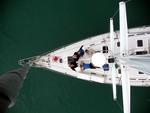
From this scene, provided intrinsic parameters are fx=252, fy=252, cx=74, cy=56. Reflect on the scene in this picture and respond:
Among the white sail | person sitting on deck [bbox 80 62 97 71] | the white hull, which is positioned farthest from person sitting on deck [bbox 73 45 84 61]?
the white sail

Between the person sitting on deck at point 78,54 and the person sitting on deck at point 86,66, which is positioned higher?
the person sitting on deck at point 78,54

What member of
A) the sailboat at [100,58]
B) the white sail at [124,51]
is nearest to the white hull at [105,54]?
the sailboat at [100,58]

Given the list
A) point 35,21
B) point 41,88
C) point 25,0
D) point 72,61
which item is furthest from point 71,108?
point 25,0

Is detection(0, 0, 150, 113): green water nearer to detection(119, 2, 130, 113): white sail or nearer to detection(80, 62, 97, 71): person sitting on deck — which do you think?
detection(80, 62, 97, 71): person sitting on deck

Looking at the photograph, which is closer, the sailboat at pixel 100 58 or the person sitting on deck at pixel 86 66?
the sailboat at pixel 100 58

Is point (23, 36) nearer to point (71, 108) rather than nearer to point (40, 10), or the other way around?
point (40, 10)

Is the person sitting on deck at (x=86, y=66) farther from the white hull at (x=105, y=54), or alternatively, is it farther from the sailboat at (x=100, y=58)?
the white hull at (x=105, y=54)
